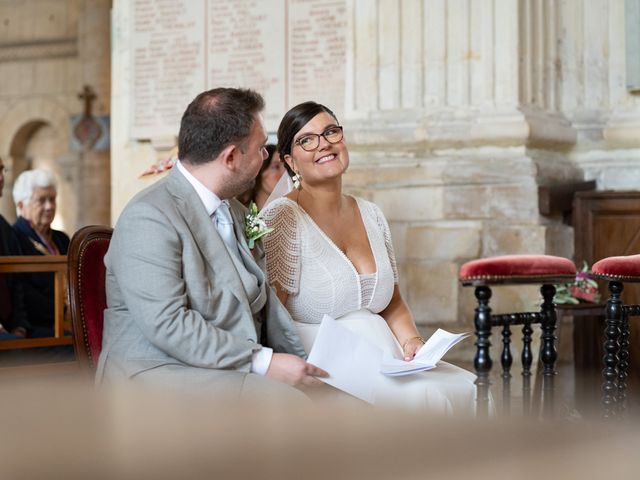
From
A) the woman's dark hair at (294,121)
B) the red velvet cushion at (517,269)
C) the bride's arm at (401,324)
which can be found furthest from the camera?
the woman's dark hair at (294,121)

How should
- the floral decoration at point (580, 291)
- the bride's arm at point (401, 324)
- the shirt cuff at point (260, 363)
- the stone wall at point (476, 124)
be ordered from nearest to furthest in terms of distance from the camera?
the shirt cuff at point (260, 363) → the bride's arm at point (401, 324) → the floral decoration at point (580, 291) → the stone wall at point (476, 124)

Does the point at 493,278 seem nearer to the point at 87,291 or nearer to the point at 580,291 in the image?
the point at 87,291

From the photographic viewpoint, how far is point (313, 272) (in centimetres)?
339

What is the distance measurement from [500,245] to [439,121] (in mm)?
881

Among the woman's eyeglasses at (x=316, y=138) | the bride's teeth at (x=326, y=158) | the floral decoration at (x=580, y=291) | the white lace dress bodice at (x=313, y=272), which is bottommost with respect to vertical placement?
the floral decoration at (x=580, y=291)

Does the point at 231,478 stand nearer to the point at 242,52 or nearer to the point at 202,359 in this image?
the point at 202,359

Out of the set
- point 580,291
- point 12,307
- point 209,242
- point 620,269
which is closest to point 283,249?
point 209,242

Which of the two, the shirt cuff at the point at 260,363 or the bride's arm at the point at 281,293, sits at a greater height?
the bride's arm at the point at 281,293

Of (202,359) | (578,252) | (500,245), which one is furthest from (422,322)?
(202,359)

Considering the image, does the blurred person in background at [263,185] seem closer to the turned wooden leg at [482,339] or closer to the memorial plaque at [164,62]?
the turned wooden leg at [482,339]

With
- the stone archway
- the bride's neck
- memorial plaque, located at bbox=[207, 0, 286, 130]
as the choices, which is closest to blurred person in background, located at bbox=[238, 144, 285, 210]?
the bride's neck

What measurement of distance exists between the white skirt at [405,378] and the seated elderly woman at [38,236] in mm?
2172

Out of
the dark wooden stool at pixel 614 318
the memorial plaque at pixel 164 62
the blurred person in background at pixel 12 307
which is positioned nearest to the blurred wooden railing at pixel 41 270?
the blurred person in background at pixel 12 307

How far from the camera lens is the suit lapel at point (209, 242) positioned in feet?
8.59
